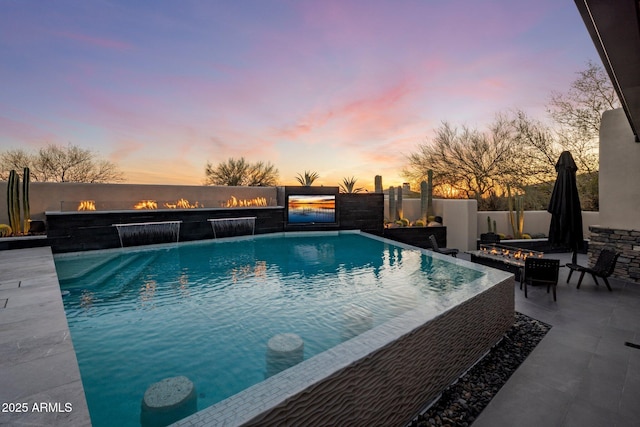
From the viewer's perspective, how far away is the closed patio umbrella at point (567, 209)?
7398mm

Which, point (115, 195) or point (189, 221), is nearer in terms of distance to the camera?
point (115, 195)

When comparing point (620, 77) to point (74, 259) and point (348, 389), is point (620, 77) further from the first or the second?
point (74, 259)

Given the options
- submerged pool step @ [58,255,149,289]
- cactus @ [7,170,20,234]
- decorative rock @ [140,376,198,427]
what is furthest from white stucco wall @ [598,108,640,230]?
cactus @ [7,170,20,234]

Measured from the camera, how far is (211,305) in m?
4.95

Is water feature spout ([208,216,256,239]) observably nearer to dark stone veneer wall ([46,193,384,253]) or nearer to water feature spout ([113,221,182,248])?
dark stone veneer wall ([46,193,384,253])

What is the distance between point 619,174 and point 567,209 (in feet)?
8.71

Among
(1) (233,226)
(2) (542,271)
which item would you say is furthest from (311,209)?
(2) (542,271)

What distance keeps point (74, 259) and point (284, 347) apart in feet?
28.1

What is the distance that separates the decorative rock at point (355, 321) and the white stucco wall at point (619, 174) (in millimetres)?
8765

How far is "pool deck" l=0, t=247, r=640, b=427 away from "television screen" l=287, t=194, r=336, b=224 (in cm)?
882

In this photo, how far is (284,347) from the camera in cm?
312

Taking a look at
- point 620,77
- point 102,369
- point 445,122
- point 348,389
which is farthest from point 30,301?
point 445,122

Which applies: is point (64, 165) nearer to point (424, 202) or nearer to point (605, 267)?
point (424, 202)

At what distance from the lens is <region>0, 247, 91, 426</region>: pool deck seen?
1.79 metres
